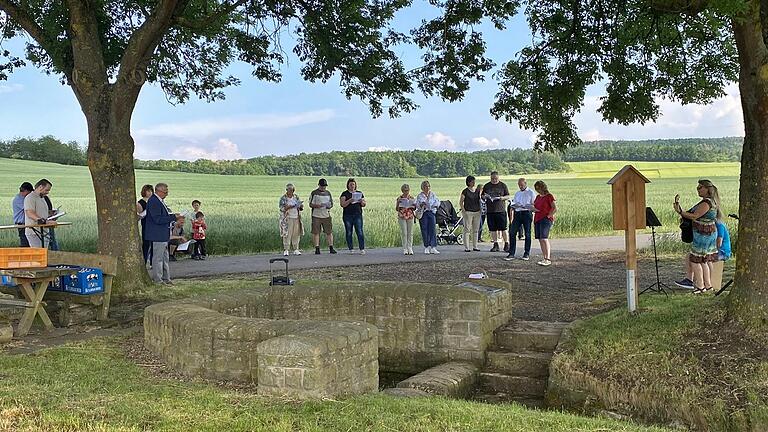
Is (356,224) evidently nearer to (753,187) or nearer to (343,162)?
(753,187)

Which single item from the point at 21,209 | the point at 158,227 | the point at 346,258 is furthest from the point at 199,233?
the point at 158,227

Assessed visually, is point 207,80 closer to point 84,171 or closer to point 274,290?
point 274,290

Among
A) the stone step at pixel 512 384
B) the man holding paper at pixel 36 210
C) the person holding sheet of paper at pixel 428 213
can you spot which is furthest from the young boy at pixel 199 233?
the stone step at pixel 512 384

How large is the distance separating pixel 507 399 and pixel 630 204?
273 cm

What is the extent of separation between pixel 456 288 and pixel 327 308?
1.52 metres

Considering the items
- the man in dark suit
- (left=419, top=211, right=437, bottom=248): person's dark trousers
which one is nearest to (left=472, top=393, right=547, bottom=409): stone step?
the man in dark suit

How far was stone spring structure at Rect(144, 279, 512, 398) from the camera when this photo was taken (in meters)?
5.58

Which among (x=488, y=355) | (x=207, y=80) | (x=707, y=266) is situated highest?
(x=207, y=80)

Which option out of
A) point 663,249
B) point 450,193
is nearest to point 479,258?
point 663,249

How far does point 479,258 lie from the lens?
53.5 feet

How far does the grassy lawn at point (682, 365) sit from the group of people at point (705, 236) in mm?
1649

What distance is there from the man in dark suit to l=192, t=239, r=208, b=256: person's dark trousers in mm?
5960

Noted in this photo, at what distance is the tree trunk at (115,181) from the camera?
10859 mm

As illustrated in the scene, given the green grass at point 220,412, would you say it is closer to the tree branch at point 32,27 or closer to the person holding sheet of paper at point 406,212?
the tree branch at point 32,27
